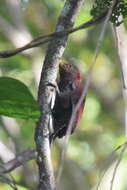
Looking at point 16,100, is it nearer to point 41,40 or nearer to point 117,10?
point 41,40

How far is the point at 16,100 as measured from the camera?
4.34 feet

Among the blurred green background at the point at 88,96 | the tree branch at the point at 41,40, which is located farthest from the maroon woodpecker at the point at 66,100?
the blurred green background at the point at 88,96

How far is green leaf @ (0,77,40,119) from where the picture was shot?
1283mm

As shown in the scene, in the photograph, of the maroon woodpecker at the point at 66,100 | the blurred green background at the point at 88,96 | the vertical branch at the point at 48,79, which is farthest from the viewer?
the blurred green background at the point at 88,96

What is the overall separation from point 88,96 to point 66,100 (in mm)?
2561

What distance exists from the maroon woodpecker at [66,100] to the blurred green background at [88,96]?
1.21 meters

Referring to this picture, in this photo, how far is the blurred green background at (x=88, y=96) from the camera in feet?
12.3

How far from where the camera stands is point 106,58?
509 centimetres

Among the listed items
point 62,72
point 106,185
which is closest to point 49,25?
point 106,185

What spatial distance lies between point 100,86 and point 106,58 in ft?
1.06

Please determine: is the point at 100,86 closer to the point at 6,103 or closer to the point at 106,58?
the point at 106,58

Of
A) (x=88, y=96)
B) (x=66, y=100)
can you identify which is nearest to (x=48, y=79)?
(x=66, y=100)

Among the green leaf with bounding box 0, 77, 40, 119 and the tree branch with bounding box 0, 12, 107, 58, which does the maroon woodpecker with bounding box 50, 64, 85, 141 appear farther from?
the tree branch with bounding box 0, 12, 107, 58

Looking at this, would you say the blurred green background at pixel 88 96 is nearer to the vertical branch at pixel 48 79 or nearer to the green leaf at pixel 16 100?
the vertical branch at pixel 48 79
